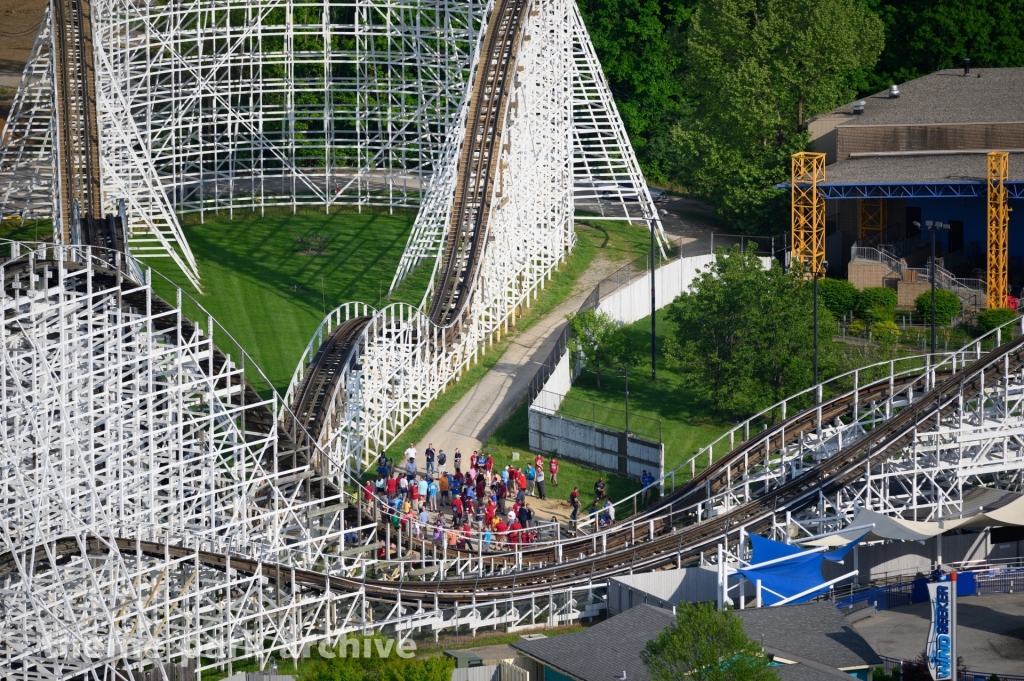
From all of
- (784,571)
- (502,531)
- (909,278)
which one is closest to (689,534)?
(784,571)

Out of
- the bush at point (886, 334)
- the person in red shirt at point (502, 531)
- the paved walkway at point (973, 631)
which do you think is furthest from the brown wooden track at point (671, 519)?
the bush at point (886, 334)

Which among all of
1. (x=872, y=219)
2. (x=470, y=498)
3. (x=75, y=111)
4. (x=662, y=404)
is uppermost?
(x=75, y=111)

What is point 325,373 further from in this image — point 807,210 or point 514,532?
point 807,210

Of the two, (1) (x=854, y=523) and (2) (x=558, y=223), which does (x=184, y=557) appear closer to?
(1) (x=854, y=523)

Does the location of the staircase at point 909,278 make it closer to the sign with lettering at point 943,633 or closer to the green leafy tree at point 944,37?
the green leafy tree at point 944,37

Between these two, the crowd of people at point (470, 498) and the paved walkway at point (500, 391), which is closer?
the crowd of people at point (470, 498)

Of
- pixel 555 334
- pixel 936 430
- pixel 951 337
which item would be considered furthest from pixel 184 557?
pixel 951 337
